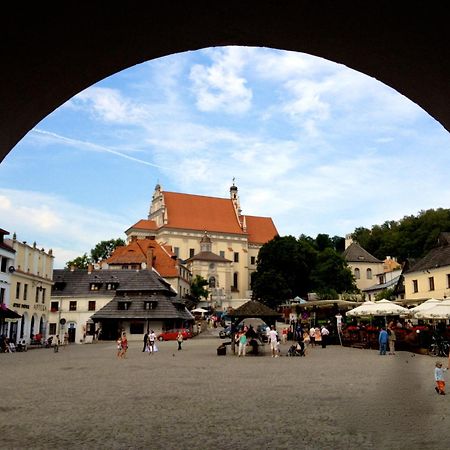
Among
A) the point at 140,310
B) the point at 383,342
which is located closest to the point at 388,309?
the point at 383,342

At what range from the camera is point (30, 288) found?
46.9 meters

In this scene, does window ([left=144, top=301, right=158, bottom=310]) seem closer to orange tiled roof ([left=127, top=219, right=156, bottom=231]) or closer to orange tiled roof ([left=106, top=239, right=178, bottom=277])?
orange tiled roof ([left=106, top=239, right=178, bottom=277])

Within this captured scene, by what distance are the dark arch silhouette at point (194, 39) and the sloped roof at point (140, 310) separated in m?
47.1

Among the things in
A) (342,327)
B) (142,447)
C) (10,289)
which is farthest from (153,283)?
(142,447)

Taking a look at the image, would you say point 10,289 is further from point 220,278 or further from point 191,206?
point 191,206

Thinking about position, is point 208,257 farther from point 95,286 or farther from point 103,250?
point 95,286

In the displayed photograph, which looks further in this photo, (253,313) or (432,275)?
(432,275)

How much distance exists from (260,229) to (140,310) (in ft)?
210

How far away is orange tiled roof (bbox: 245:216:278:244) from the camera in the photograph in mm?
109500

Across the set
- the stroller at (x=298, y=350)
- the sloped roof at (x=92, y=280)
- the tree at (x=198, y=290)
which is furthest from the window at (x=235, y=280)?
the stroller at (x=298, y=350)

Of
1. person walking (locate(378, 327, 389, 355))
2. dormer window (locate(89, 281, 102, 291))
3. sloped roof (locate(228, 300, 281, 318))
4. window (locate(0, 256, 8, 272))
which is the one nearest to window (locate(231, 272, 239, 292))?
dormer window (locate(89, 281, 102, 291))

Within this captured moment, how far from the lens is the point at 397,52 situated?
10.6 feet

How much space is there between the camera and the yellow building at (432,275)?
41.5m

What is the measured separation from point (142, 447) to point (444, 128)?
5860 millimetres
